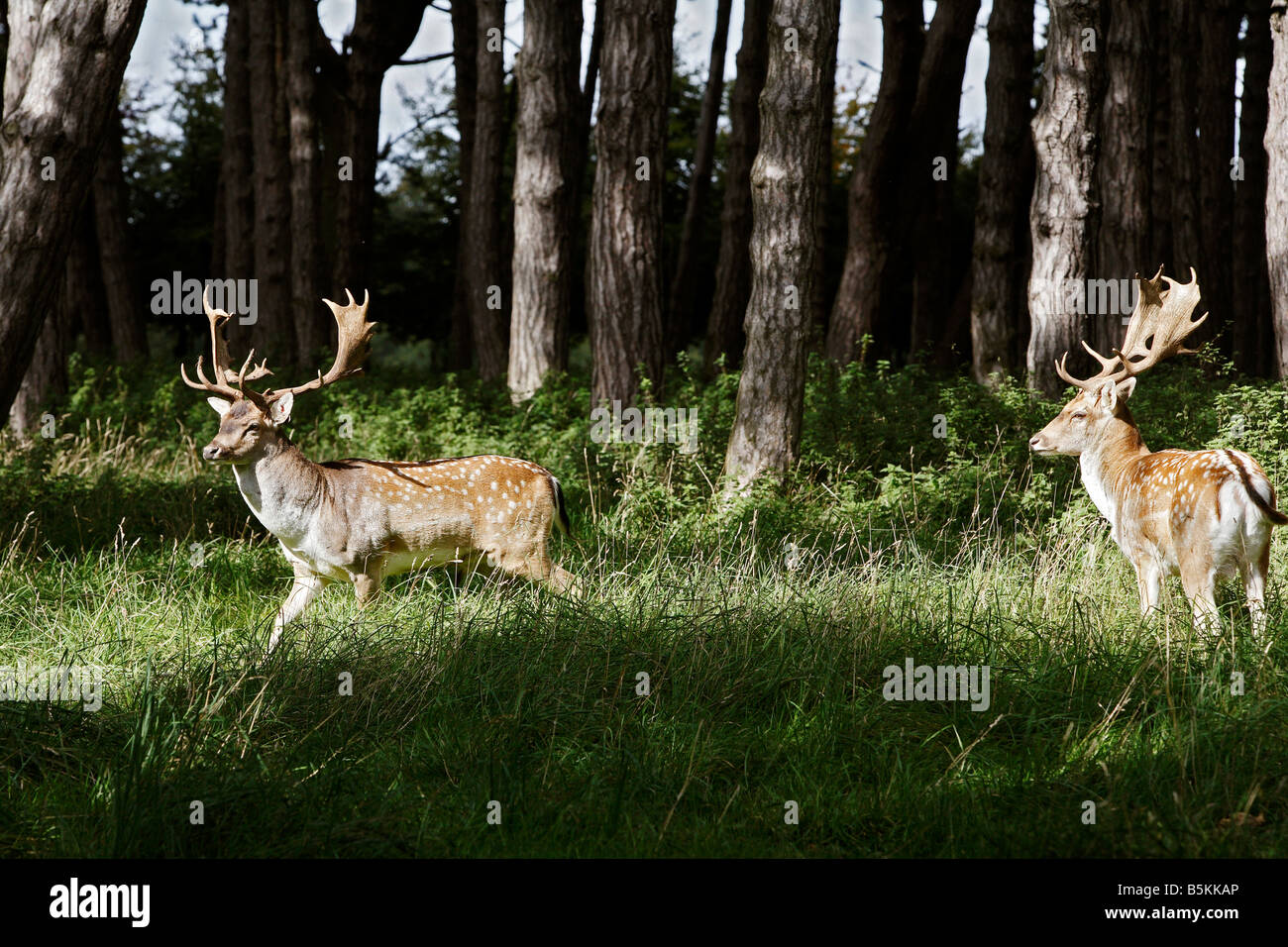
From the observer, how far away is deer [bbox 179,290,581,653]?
655 centimetres

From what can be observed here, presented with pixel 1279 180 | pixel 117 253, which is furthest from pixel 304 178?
pixel 1279 180

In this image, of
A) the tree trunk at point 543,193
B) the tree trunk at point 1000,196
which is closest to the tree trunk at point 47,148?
the tree trunk at point 543,193

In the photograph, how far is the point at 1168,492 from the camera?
595 centimetres

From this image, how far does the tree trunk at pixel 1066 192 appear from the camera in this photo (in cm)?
957

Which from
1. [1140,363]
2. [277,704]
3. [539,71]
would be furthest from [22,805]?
[539,71]

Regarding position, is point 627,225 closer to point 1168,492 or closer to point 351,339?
point 351,339

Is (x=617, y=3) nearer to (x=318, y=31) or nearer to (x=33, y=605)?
(x=33, y=605)

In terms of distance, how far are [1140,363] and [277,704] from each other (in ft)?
17.0

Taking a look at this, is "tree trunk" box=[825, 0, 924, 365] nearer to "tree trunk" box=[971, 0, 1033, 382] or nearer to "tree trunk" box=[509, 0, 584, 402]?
"tree trunk" box=[971, 0, 1033, 382]

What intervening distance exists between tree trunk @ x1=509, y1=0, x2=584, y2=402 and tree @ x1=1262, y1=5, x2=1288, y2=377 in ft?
19.4

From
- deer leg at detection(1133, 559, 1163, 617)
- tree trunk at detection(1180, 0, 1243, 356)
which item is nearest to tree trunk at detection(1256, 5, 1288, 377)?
deer leg at detection(1133, 559, 1163, 617)

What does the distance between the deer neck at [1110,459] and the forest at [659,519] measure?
2 cm

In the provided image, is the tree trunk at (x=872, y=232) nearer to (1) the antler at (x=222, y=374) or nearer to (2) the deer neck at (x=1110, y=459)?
(2) the deer neck at (x=1110, y=459)

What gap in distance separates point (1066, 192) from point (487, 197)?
7086 mm
